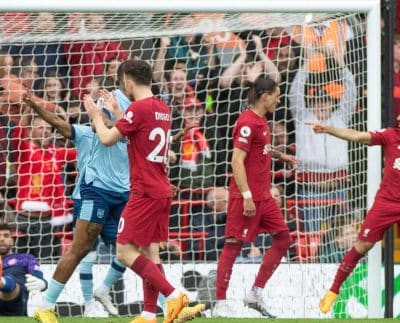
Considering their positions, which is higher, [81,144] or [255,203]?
[81,144]

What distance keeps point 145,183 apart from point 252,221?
2336 mm

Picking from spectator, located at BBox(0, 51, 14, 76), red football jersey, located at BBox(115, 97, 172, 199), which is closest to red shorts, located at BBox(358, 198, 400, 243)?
red football jersey, located at BBox(115, 97, 172, 199)

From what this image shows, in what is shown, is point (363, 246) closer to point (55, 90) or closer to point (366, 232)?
point (366, 232)

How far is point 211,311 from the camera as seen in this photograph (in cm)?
1130

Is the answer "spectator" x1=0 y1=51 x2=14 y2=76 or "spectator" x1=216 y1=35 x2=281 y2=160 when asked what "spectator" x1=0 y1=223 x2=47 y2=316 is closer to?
"spectator" x1=0 y1=51 x2=14 y2=76

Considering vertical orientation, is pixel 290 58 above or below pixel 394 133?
above

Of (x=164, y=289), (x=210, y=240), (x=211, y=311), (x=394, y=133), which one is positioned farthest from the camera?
(x=210, y=240)

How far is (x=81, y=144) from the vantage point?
9.80 metres

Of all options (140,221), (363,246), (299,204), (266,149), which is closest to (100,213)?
(140,221)

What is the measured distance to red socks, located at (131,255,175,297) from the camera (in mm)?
8070

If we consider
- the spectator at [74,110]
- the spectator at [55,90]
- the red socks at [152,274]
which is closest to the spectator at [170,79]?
the spectator at [74,110]

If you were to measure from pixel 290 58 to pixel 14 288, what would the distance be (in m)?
3.40
